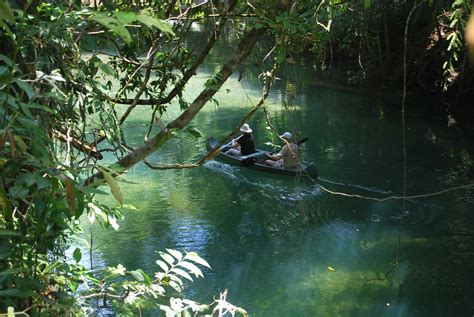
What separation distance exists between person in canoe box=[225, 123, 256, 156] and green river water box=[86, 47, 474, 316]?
0.28m

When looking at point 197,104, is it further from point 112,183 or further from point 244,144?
point 244,144

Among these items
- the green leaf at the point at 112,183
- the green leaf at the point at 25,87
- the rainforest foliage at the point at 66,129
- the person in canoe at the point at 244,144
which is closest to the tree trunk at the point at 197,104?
the rainforest foliage at the point at 66,129

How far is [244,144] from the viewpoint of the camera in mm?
9195

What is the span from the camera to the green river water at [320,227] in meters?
5.76

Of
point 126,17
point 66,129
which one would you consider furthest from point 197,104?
point 126,17

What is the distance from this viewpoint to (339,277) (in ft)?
20.1

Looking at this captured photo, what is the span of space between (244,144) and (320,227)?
231 cm

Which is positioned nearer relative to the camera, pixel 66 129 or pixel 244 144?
pixel 66 129

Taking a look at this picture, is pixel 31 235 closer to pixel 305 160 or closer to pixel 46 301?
pixel 46 301

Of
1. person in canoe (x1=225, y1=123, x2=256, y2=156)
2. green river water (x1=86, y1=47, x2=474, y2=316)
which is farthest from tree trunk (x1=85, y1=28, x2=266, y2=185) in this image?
person in canoe (x1=225, y1=123, x2=256, y2=156)

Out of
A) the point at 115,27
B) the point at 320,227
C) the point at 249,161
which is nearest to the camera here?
the point at 115,27

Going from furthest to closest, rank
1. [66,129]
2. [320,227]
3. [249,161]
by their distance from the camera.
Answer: [249,161] < [320,227] < [66,129]

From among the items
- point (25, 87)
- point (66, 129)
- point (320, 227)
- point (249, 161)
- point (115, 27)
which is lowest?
point (320, 227)

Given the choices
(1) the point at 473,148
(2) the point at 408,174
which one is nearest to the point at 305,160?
(2) the point at 408,174
